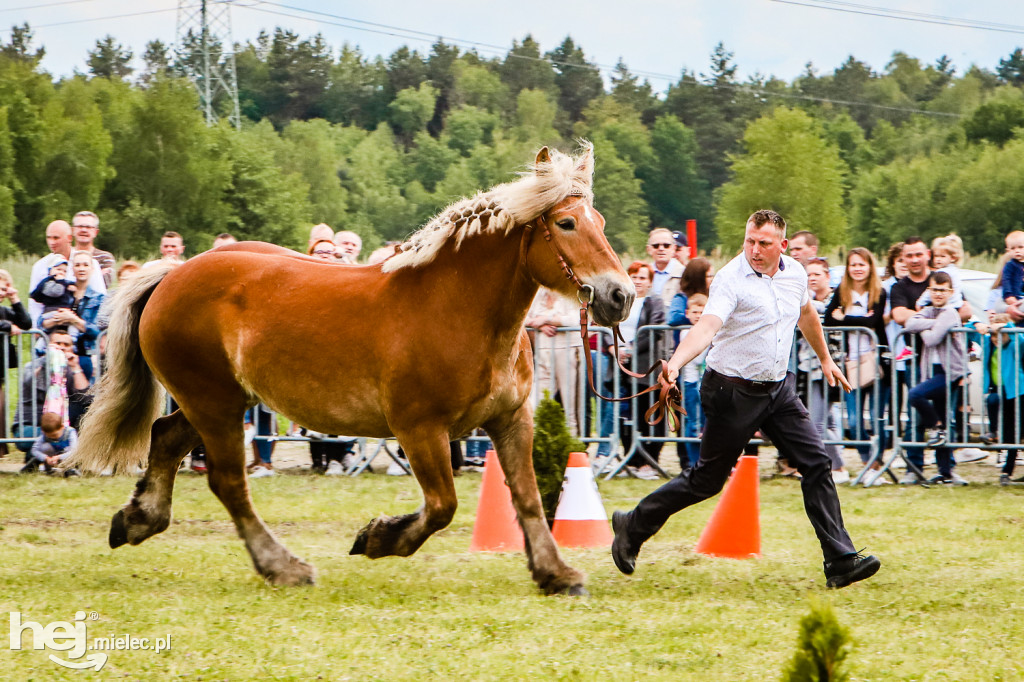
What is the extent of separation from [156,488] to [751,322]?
329cm

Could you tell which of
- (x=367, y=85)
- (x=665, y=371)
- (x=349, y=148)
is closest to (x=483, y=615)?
(x=665, y=371)

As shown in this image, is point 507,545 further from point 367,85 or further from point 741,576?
point 367,85

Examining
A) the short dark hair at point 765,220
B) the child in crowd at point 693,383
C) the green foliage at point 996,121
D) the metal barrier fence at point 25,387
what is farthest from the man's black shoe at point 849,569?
the green foliage at point 996,121

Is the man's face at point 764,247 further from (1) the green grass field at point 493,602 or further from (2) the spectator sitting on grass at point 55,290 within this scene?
(2) the spectator sitting on grass at point 55,290

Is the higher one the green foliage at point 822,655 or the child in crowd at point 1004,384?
the child in crowd at point 1004,384

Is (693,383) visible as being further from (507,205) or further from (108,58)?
(108,58)

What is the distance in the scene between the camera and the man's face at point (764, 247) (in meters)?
6.02

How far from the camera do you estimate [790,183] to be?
5159cm

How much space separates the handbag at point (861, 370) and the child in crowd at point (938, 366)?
37cm

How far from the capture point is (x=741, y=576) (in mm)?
6387

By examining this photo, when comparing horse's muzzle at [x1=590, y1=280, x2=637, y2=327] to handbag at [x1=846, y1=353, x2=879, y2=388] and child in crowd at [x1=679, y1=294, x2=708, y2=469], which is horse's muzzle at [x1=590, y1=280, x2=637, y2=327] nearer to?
child in crowd at [x1=679, y1=294, x2=708, y2=469]

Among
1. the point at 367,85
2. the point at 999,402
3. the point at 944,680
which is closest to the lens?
the point at 944,680

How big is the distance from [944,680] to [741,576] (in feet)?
6.62

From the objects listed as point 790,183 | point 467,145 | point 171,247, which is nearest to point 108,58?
point 467,145
